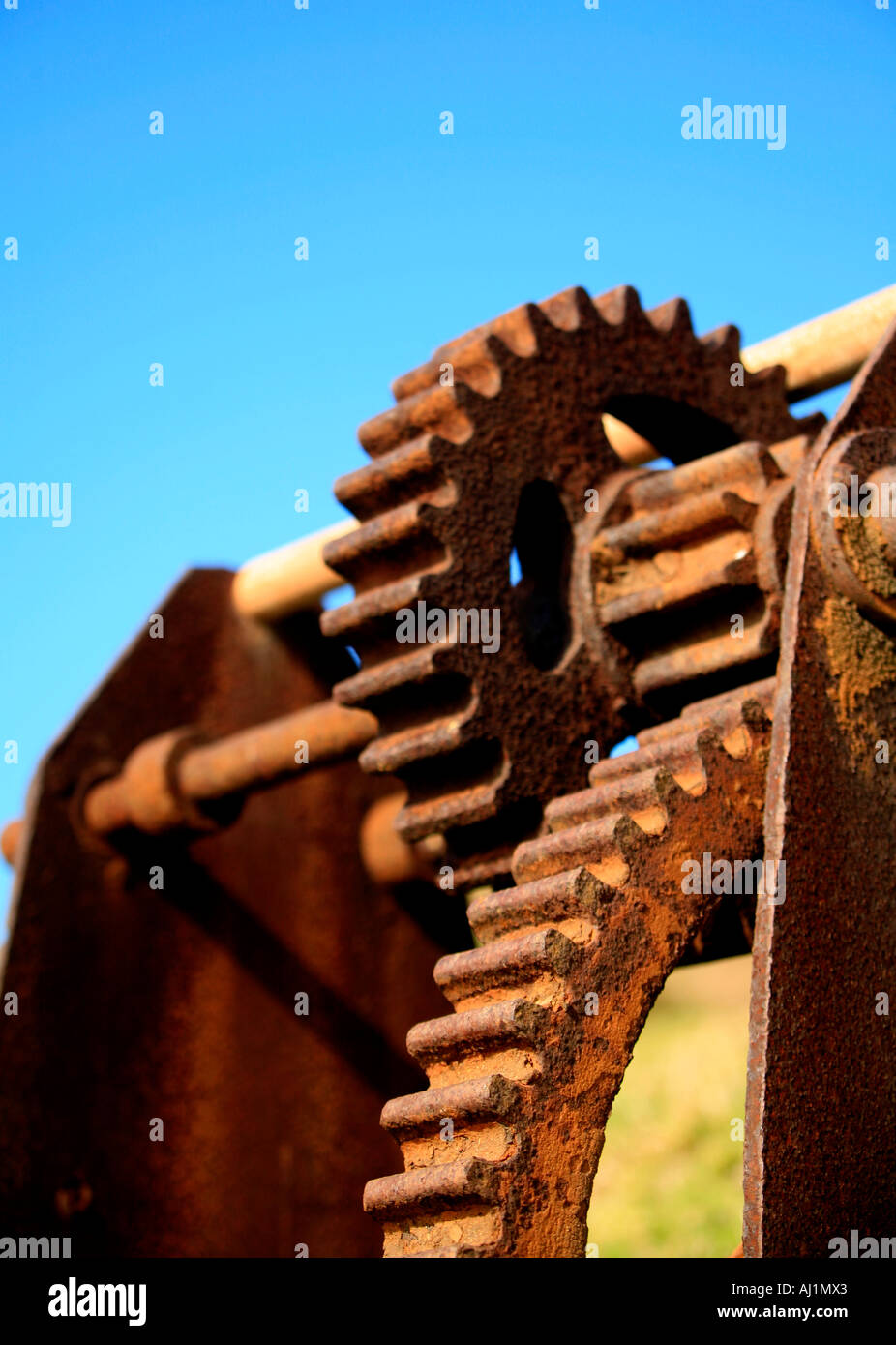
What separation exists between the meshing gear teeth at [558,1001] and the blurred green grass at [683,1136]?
23.6ft

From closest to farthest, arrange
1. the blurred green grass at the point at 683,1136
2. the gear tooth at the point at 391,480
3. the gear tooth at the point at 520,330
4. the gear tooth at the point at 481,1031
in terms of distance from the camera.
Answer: the gear tooth at the point at 481,1031 → the gear tooth at the point at 391,480 → the gear tooth at the point at 520,330 → the blurred green grass at the point at 683,1136

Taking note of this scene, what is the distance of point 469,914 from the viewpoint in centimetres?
257

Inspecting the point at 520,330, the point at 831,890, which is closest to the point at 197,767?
the point at 520,330

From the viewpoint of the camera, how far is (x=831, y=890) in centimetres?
235

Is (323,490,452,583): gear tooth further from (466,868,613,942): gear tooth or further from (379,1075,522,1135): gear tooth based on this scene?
(379,1075,522,1135): gear tooth

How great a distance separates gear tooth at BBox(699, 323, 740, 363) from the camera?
3.69m

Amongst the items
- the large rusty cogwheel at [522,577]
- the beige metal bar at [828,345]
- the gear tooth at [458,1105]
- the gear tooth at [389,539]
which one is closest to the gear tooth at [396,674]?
the large rusty cogwheel at [522,577]

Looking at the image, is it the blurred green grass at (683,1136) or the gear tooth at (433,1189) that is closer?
the gear tooth at (433,1189)

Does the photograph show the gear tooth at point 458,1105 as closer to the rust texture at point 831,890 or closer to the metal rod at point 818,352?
the rust texture at point 831,890

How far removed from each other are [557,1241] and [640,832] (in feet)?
1.90

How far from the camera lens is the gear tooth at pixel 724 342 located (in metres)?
3.69

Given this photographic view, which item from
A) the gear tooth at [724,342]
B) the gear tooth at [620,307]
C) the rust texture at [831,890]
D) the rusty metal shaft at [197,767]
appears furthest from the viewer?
the rusty metal shaft at [197,767]
